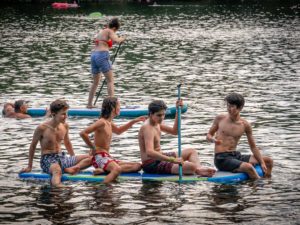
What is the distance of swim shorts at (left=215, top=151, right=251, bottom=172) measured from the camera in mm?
11922

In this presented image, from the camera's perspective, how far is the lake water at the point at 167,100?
10414 millimetres

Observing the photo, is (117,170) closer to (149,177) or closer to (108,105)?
(149,177)

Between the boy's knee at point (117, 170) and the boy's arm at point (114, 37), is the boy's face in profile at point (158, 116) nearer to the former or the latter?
the boy's knee at point (117, 170)

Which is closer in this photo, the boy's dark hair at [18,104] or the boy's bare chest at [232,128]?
the boy's bare chest at [232,128]

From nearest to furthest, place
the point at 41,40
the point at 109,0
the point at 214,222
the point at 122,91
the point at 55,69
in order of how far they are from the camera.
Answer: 1. the point at 214,222
2. the point at 122,91
3. the point at 55,69
4. the point at 41,40
5. the point at 109,0

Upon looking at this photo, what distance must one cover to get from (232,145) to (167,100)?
349 inches

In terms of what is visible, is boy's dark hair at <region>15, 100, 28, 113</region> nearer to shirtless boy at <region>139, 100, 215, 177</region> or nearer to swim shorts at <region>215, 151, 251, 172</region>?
shirtless boy at <region>139, 100, 215, 177</region>

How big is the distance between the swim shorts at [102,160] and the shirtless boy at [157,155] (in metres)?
0.56

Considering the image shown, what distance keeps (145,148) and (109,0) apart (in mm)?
89463

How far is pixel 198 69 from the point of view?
95.0ft

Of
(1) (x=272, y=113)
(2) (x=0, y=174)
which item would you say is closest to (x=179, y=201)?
(2) (x=0, y=174)

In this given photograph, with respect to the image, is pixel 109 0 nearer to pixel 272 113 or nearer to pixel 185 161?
pixel 272 113

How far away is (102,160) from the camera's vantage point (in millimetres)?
11969

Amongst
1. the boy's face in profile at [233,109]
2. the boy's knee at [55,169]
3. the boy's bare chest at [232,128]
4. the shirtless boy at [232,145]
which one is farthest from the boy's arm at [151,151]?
the boy's knee at [55,169]
